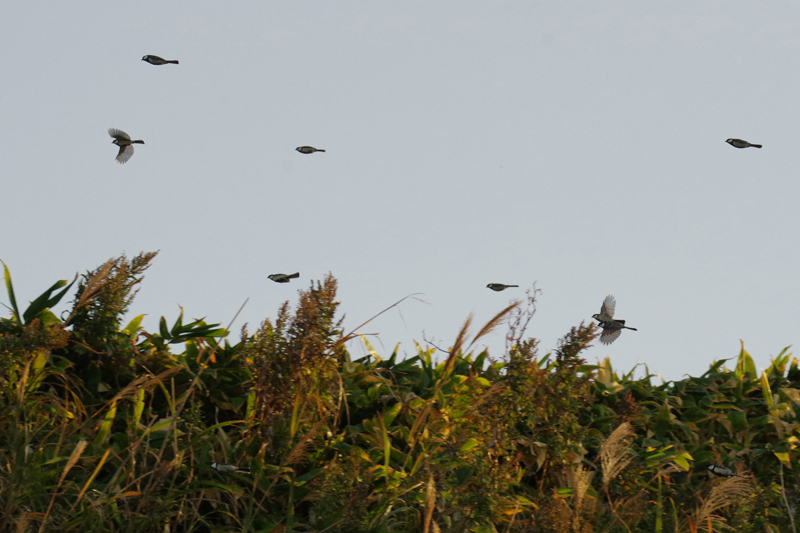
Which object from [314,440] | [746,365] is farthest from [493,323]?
[746,365]

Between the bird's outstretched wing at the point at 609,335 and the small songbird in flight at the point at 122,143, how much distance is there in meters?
4.05

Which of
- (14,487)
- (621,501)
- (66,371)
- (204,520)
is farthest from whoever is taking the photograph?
(66,371)

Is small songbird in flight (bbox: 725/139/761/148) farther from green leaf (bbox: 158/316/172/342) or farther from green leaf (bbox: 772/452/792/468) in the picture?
green leaf (bbox: 158/316/172/342)

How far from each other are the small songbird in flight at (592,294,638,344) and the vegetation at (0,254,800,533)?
0.47 m

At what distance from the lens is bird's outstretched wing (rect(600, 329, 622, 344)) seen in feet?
17.8

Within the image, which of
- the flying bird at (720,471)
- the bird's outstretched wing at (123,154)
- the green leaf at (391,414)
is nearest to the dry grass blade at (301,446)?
→ the green leaf at (391,414)

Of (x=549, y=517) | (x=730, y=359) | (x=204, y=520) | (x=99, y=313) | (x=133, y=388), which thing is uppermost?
(x=730, y=359)

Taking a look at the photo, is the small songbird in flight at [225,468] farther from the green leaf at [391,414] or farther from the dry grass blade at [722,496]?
the dry grass blade at [722,496]

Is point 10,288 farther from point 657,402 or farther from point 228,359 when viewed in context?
point 657,402

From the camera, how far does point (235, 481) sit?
3971 mm

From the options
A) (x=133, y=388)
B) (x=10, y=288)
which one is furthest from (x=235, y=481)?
(x=10, y=288)

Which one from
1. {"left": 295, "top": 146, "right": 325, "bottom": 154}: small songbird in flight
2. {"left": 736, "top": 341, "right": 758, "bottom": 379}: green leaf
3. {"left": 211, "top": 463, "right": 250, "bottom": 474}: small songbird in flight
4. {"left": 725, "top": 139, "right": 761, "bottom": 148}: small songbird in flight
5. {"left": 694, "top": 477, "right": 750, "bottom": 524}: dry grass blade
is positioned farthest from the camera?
{"left": 725, "top": 139, "right": 761, "bottom": 148}: small songbird in flight

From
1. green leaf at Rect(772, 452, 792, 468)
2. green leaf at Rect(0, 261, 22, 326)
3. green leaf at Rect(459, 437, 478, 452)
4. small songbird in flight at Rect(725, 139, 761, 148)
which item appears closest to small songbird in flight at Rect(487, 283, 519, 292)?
Answer: green leaf at Rect(459, 437, 478, 452)

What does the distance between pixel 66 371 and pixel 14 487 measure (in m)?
1.10
